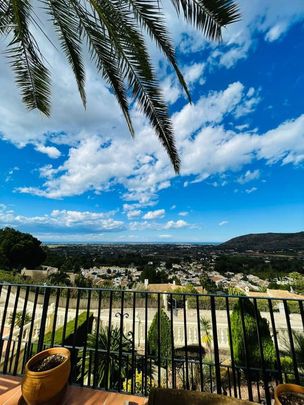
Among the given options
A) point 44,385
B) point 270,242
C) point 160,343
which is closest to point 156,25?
point 44,385

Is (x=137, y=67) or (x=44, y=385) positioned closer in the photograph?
(x=44, y=385)

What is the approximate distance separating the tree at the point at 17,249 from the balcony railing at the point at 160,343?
1743 cm

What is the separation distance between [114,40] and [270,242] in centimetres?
7650

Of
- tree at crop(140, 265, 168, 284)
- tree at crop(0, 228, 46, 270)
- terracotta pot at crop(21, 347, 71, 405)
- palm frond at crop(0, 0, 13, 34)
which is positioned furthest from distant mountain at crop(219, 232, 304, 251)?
palm frond at crop(0, 0, 13, 34)

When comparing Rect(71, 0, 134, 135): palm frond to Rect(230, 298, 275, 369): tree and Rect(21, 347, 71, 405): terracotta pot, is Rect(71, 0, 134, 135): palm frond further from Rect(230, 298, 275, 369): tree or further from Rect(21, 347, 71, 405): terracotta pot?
Rect(230, 298, 275, 369): tree

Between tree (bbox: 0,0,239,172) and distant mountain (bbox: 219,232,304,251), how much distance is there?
216 feet

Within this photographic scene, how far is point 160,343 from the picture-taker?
9.79 feet

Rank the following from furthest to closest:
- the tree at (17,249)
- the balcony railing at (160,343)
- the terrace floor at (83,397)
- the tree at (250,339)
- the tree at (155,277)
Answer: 1. the tree at (155,277)
2. the tree at (17,249)
3. the tree at (250,339)
4. the balcony railing at (160,343)
5. the terrace floor at (83,397)

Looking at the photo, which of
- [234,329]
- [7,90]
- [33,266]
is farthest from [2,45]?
[33,266]

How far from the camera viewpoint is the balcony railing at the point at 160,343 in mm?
2186

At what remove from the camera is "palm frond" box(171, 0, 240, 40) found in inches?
92.7

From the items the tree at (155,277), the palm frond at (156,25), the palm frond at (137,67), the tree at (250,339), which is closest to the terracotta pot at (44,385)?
the palm frond at (137,67)

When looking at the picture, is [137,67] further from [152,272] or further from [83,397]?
[152,272]

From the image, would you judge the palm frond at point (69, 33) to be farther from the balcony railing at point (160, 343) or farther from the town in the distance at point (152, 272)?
the town in the distance at point (152, 272)
